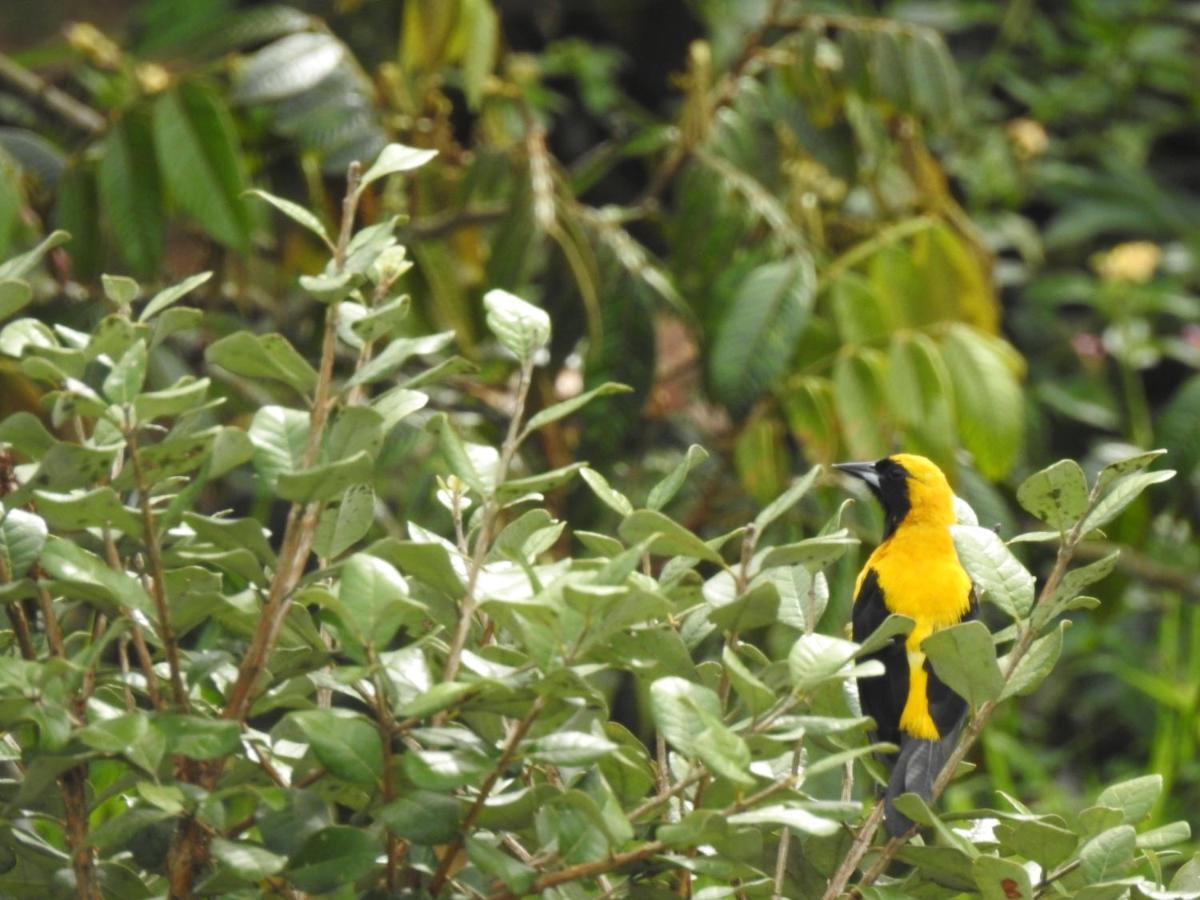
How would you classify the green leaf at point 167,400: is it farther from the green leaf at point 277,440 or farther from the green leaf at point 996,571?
the green leaf at point 996,571

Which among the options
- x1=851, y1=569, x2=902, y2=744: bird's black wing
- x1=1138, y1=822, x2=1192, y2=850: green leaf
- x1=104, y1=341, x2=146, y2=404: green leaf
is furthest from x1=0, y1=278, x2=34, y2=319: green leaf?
x1=851, y1=569, x2=902, y2=744: bird's black wing

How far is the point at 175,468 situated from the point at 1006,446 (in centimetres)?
202

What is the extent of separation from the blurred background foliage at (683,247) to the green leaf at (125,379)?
3.95 ft

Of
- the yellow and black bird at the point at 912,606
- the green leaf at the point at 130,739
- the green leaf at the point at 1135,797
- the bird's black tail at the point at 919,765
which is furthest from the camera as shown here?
the yellow and black bird at the point at 912,606

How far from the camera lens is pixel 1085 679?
5.12 m

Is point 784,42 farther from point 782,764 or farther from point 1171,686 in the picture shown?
point 782,764

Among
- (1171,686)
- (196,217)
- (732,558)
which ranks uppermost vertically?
(196,217)

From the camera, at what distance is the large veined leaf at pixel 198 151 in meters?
2.67

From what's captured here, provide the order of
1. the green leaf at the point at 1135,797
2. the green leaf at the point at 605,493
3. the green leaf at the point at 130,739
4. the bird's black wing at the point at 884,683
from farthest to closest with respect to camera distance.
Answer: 1. the bird's black wing at the point at 884,683
2. the green leaf at the point at 1135,797
3. the green leaf at the point at 605,493
4. the green leaf at the point at 130,739

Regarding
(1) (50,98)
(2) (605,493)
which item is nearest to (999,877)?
(2) (605,493)

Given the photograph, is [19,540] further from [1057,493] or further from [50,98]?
[50,98]

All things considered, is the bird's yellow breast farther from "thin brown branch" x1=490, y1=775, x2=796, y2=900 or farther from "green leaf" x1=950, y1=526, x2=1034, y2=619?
"thin brown branch" x1=490, y1=775, x2=796, y2=900

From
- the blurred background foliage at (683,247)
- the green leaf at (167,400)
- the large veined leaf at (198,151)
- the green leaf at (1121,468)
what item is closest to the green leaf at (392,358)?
the green leaf at (167,400)

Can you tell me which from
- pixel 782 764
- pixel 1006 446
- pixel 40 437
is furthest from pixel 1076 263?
pixel 40 437
